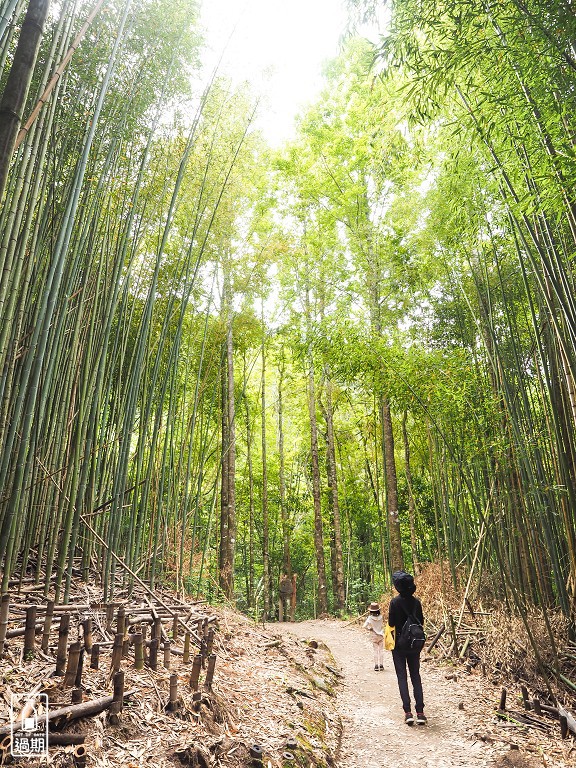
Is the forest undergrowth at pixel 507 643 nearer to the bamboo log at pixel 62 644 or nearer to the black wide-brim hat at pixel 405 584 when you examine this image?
the black wide-brim hat at pixel 405 584

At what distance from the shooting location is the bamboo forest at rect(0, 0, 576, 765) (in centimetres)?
216

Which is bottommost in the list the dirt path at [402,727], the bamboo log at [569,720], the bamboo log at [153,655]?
the dirt path at [402,727]

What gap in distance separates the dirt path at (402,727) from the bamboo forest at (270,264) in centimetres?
74

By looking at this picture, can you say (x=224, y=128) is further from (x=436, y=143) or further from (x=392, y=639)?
(x=392, y=639)

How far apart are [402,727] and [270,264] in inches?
238

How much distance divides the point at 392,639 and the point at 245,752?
5.70 ft

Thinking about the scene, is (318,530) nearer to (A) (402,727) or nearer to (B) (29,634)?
(A) (402,727)

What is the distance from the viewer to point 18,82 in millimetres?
1097

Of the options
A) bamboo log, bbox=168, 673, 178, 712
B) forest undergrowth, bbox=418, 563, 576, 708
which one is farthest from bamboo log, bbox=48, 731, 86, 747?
forest undergrowth, bbox=418, 563, 576, 708

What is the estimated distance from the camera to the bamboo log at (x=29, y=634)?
1.69m

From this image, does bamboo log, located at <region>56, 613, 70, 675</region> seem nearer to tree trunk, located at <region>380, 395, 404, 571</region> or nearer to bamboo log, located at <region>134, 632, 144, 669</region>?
bamboo log, located at <region>134, 632, 144, 669</region>

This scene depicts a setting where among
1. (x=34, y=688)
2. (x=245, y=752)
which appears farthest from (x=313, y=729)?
(x=34, y=688)

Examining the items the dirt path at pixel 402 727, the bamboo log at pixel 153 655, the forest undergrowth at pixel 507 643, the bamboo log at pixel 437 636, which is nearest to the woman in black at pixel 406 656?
the dirt path at pixel 402 727

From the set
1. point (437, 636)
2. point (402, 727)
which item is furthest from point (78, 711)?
point (437, 636)
